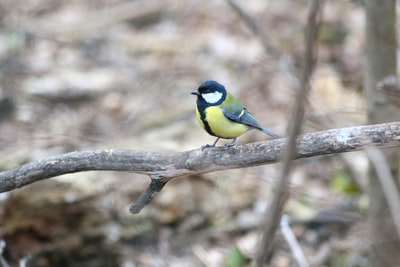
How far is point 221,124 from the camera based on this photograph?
10.1 ft

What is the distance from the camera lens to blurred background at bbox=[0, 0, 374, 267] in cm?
429

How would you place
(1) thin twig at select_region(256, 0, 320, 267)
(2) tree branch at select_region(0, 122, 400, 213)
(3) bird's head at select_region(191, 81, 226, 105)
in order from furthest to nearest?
(3) bird's head at select_region(191, 81, 226, 105), (2) tree branch at select_region(0, 122, 400, 213), (1) thin twig at select_region(256, 0, 320, 267)

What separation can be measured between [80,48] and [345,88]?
10.6 ft

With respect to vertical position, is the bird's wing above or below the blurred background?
below

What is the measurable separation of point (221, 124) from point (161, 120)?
2.45 meters

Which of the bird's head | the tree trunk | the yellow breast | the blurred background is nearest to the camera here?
the yellow breast

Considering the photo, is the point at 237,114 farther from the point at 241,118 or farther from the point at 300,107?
the point at 300,107

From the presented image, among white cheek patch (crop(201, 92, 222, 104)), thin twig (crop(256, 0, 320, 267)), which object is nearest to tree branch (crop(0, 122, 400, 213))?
white cheek patch (crop(201, 92, 222, 104))

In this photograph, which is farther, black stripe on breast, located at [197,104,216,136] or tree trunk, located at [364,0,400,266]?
tree trunk, located at [364,0,400,266]

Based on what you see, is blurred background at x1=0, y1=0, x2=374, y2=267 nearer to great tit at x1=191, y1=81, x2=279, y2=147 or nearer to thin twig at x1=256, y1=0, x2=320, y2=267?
great tit at x1=191, y1=81, x2=279, y2=147

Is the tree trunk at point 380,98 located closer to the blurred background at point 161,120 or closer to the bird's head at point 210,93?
the blurred background at point 161,120

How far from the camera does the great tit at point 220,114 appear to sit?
3.09 metres

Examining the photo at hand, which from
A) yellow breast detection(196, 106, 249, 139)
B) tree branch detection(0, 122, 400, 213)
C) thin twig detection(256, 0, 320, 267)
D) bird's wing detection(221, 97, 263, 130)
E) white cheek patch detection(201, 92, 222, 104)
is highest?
white cheek patch detection(201, 92, 222, 104)

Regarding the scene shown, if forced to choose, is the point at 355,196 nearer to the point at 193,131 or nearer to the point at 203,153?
the point at 193,131
